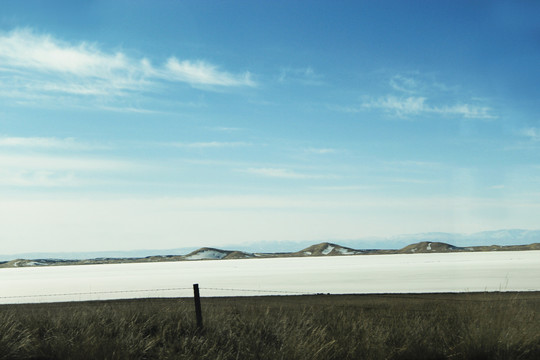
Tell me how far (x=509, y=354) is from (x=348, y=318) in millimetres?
4187

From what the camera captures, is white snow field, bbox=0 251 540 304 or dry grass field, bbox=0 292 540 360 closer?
dry grass field, bbox=0 292 540 360

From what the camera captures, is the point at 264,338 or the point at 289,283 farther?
the point at 289,283

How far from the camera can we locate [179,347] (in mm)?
11531

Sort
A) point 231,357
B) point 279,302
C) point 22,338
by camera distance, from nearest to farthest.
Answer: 1. point 231,357
2. point 22,338
3. point 279,302

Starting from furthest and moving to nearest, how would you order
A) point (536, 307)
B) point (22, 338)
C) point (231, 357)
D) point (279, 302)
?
point (279, 302) < point (536, 307) < point (22, 338) < point (231, 357)

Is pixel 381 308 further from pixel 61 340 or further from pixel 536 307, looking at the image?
pixel 61 340

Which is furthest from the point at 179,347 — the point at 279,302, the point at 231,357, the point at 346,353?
the point at 279,302

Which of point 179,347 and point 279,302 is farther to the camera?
point 279,302

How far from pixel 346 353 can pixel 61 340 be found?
18.8ft

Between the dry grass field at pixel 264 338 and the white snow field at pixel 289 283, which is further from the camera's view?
the white snow field at pixel 289 283

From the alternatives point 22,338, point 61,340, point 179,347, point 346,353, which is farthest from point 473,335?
point 22,338

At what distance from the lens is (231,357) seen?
11.0 metres

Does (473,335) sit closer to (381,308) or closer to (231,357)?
(231,357)

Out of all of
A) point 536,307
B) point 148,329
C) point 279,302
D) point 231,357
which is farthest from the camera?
point 279,302
